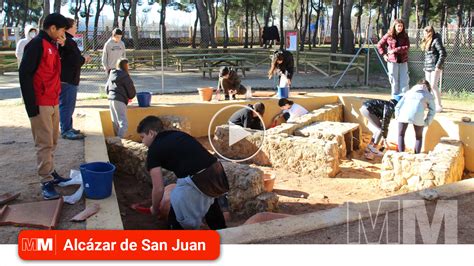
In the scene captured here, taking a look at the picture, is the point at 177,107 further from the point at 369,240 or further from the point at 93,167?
the point at 369,240

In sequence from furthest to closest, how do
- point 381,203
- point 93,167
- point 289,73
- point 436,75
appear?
point 289,73, point 436,75, point 93,167, point 381,203

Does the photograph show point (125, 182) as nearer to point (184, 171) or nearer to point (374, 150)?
point (184, 171)

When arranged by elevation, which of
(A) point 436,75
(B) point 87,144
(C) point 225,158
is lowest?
(C) point 225,158

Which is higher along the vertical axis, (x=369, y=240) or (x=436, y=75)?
(x=436, y=75)

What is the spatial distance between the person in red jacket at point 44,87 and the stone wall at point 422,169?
428 cm

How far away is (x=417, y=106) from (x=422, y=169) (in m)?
1.14

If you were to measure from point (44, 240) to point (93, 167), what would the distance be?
1544 mm

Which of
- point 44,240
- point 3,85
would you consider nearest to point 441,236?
point 44,240

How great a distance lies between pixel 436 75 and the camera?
8.87 metres

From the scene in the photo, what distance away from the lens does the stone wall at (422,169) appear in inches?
238

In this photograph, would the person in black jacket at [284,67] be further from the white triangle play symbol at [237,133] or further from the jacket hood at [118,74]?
the jacket hood at [118,74]

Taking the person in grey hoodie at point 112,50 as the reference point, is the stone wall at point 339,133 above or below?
below

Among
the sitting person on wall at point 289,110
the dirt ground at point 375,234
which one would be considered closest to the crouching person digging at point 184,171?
the dirt ground at point 375,234

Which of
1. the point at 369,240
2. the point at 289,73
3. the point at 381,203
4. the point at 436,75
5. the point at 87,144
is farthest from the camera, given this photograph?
the point at 289,73
